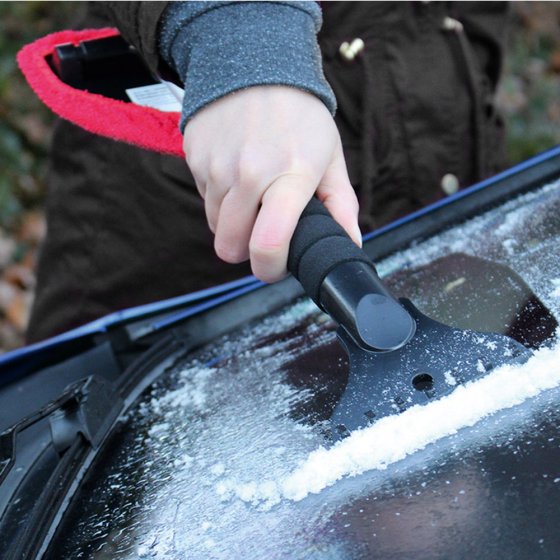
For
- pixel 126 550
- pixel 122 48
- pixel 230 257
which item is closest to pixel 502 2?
pixel 122 48

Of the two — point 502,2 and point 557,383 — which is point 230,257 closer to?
point 557,383

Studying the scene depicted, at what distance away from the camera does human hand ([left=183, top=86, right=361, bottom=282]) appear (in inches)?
29.6

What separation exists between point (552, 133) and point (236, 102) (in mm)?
2716

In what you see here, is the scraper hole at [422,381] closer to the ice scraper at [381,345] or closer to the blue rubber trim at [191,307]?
the ice scraper at [381,345]

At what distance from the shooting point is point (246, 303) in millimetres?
1019

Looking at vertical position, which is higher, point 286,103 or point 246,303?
point 286,103

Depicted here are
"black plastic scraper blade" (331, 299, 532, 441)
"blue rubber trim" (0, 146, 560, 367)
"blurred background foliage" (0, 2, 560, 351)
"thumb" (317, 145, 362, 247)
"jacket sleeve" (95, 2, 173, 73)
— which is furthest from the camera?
"blurred background foliage" (0, 2, 560, 351)

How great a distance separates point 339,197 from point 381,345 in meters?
0.18

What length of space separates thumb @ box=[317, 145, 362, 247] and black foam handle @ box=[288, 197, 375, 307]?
38mm

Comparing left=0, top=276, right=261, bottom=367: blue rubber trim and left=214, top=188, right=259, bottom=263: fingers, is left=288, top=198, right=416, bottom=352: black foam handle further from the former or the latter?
left=0, top=276, right=261, bottom=367: blue rubber trim

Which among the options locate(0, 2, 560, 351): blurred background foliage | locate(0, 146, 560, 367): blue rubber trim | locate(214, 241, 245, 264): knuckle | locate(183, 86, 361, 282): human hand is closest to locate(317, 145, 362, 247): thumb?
locate(183, 86, 361, 282): human hand

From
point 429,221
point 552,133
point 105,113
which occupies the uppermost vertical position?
point 105,113

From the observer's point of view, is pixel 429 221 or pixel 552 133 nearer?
pixel 429 221

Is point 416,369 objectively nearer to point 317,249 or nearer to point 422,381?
point 422,381
